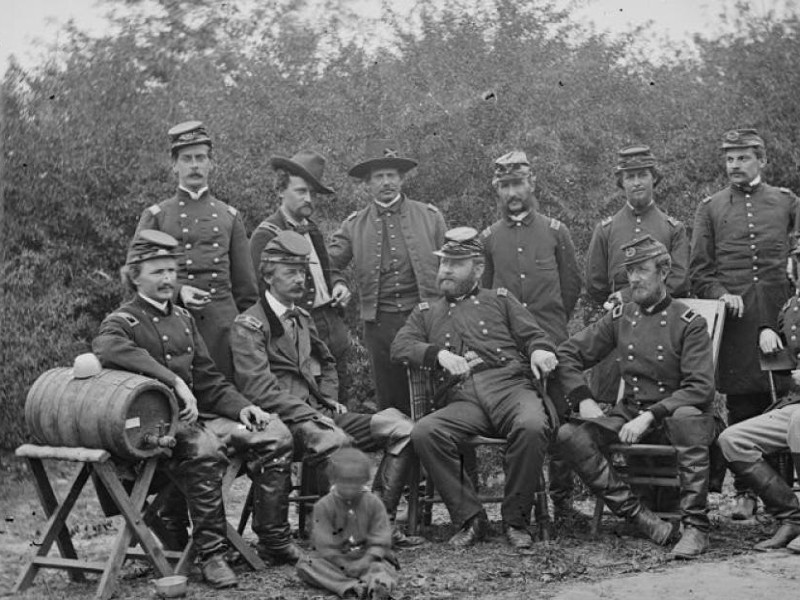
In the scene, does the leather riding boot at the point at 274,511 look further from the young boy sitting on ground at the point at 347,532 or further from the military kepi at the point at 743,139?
the military kepi at the point at 743,139

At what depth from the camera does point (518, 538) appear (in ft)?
23.0

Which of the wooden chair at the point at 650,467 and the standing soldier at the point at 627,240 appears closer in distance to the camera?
the wooden chair at the point at 650,467

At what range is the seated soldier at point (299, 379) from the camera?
6926 mm

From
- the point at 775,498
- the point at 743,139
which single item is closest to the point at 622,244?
the point at 743,139

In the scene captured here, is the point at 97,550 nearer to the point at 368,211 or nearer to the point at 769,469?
the point at 368,211

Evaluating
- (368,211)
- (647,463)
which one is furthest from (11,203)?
(647,463)

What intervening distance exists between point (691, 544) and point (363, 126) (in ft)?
20.7

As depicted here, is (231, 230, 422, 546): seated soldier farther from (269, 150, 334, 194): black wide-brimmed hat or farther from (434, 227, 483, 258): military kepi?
(269, 150, 334, 194): black wide-brimmed hat

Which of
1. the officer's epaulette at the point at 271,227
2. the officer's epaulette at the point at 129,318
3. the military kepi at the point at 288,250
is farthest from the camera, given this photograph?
the officer's epaulette at the point at 271,227

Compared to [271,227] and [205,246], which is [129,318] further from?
[271,227]

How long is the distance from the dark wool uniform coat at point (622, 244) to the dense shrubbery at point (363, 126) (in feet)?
9.49

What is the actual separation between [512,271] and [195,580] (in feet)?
10.1

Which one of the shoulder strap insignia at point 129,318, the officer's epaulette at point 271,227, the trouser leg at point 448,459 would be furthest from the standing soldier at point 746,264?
the shoulder strap insignia at point 129,318

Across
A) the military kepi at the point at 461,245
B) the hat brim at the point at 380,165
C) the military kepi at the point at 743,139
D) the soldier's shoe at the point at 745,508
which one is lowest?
the soldier's shoe at the point at 745,508
